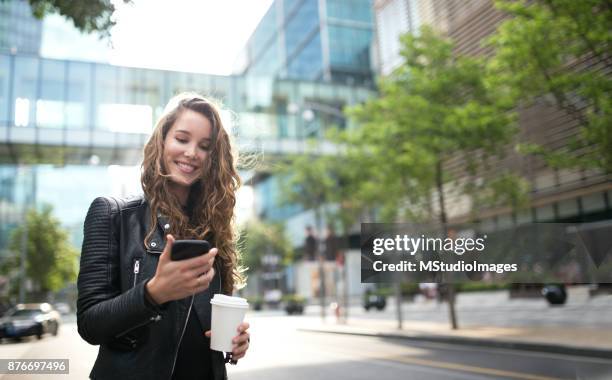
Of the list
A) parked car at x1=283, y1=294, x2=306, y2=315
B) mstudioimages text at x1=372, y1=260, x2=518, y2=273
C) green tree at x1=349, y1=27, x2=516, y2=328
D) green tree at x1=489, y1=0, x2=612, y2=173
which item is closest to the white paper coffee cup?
mstudioimages text at x1=372, y1=260, x2=518, y2=273

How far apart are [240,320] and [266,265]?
60717mm

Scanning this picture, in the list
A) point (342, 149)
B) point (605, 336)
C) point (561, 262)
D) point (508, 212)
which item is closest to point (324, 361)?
point (561, 262)

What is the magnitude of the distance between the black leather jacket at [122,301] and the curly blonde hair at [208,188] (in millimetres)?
121

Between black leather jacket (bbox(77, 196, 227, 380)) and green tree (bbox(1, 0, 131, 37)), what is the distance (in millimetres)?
6383

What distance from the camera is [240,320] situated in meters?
1.92

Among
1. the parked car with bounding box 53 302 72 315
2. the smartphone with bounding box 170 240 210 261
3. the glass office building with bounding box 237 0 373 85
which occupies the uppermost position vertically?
the glass office building with bounding box 237 0 373 85

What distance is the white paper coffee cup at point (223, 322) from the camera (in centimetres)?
188

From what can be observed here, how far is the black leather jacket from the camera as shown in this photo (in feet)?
5.46

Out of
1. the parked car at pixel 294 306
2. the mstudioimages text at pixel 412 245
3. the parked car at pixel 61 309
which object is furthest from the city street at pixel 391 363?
the parked car at pixel 61 309

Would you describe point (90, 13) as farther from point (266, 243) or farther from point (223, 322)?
point (266, 243)

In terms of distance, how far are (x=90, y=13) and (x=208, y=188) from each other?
21.3ft

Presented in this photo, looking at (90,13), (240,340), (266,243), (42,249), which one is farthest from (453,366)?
(266,243)

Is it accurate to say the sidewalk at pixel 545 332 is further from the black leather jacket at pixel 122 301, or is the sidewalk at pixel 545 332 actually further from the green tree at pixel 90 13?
the black leather jacket at pixel 122 301

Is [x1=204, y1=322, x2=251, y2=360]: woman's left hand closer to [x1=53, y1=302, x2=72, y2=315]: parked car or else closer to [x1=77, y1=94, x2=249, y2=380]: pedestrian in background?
[x1=77, y1=94, x2=249, y2=380]: pedestrian in background
